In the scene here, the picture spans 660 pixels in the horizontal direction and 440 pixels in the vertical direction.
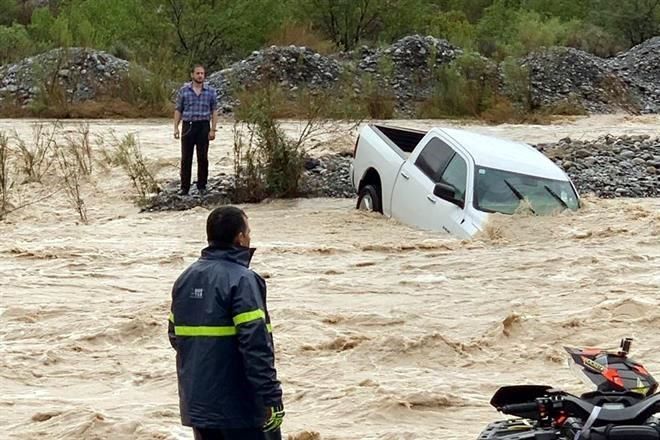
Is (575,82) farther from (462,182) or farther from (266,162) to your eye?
(462,182)

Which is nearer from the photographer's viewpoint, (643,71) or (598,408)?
(598,408)

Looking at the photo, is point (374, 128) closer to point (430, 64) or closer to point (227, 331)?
point (227, 331)

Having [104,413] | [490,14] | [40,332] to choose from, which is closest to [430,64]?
[490,14]

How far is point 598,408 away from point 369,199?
32.0ft

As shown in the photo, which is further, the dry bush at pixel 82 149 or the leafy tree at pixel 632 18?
the leafy tree at pixel 632 18

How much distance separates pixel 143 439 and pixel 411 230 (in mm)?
6397

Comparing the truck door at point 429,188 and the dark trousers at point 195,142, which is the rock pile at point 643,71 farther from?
the truck door at point 429,188

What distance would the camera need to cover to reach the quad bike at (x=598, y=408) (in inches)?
187

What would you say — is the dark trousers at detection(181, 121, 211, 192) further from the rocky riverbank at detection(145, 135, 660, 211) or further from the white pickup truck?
the white pickup truck

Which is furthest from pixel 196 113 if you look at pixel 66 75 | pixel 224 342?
pixel 66 75

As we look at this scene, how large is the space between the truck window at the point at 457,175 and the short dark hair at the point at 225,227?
24.3 feet

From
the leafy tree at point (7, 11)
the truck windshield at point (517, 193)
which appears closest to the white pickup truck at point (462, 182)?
the truck windshield at point (517, 193)

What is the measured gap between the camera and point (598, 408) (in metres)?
4.80

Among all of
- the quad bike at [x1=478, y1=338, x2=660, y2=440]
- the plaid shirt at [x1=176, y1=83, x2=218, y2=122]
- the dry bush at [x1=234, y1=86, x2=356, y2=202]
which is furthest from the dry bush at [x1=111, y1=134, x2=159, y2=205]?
the quad bike at [x1=478, y1=338, x2=660, y2=440]
